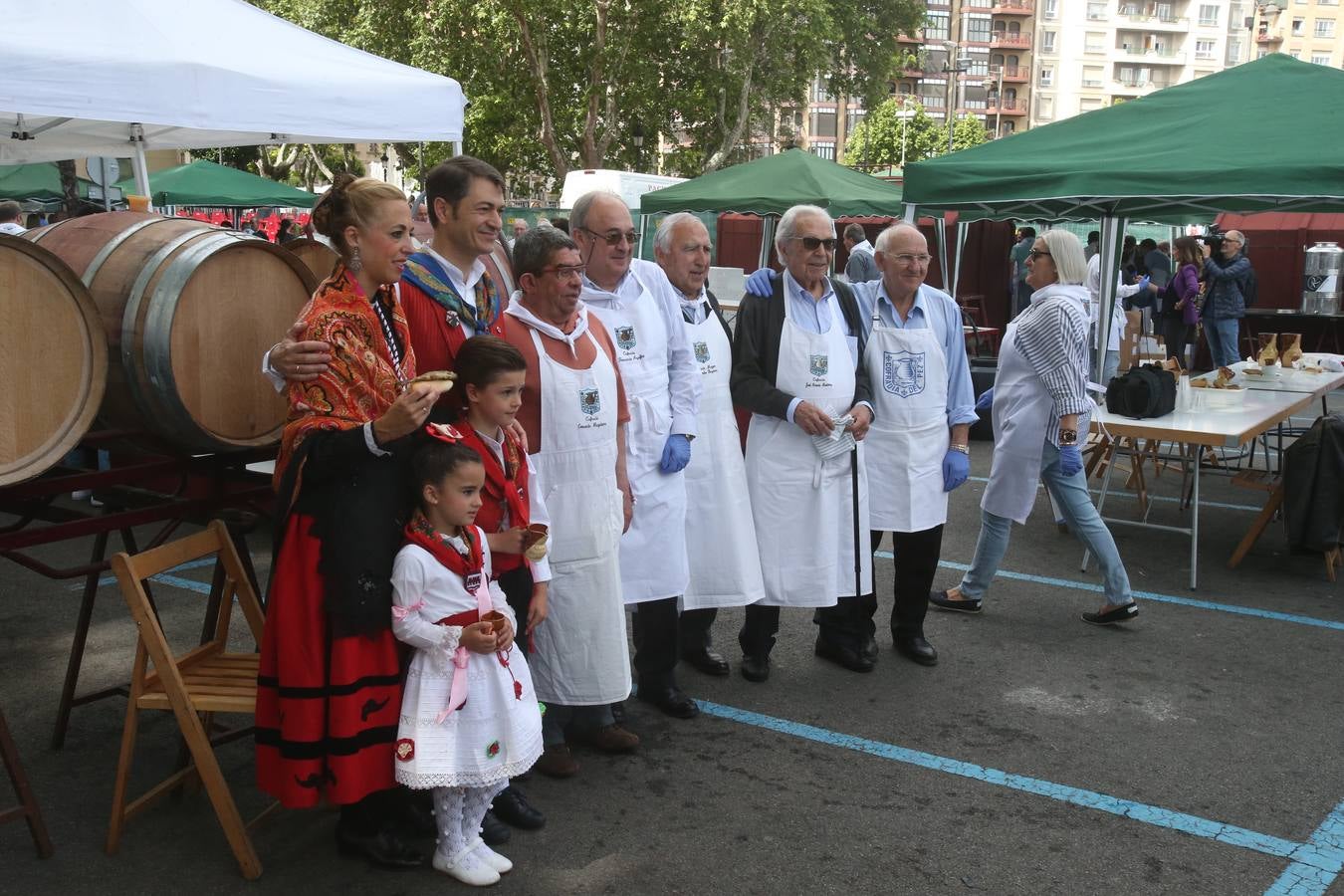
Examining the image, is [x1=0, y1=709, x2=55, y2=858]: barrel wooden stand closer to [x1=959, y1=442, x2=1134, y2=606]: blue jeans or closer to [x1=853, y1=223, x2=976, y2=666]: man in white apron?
[x1=853, y1=223, x2=976, y2=666]: man in white apron

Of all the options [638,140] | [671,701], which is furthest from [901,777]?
[638,140]

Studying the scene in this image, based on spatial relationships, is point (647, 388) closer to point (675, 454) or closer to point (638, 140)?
point (675, 454)

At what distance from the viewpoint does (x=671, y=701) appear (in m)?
4.38

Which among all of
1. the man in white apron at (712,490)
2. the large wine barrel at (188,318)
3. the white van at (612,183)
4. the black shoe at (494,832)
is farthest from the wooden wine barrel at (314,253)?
the white van at (612,183)

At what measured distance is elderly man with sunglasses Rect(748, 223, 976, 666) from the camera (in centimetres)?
477

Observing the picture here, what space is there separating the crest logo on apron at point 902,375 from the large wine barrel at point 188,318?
2.37 meters

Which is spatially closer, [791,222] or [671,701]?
[671,701]

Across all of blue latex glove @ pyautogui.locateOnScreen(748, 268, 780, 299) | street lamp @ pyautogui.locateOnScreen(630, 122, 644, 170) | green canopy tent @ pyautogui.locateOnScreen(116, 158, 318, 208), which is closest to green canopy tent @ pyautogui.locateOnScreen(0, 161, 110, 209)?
green canopy tent @ pyautogui.locateOnScreen(116, 158, 318, 208)

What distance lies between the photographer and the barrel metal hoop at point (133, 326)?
3.19m

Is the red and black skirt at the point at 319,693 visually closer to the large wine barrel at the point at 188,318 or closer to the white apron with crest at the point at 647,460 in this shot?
the large wine barrel at the point at 188,318

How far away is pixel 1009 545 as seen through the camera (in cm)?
691

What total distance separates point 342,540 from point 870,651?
2.73 m

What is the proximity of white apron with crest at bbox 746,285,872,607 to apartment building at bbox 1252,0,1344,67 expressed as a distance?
107 meters

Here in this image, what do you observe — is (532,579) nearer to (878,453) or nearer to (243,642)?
(878,453)
